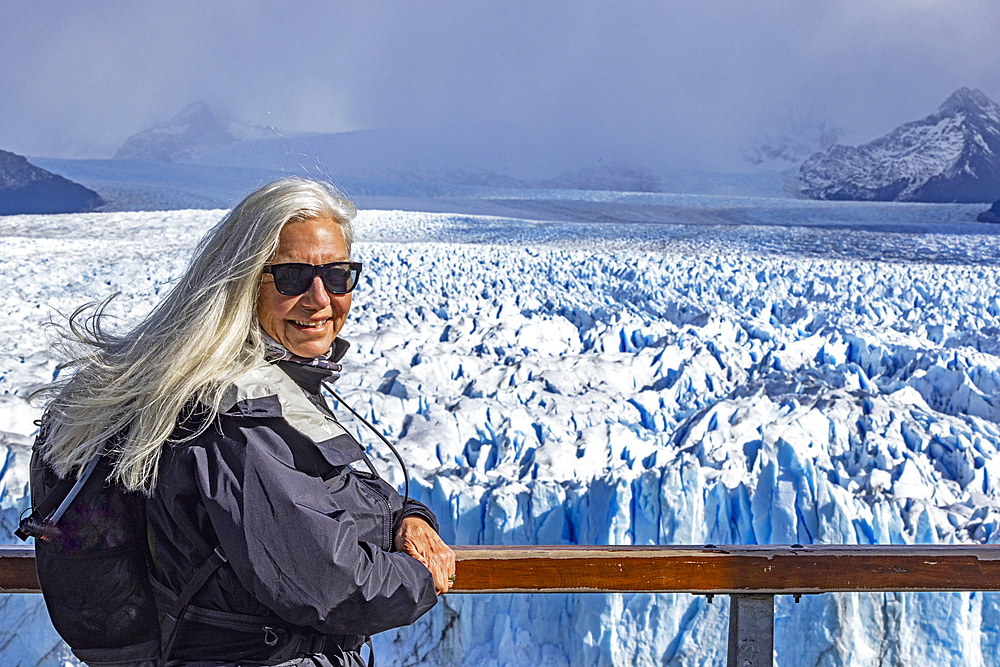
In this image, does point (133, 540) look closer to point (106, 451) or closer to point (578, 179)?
point (106, 451)

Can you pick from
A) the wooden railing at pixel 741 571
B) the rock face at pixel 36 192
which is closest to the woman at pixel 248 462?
the wooden railing at pixel 741 571

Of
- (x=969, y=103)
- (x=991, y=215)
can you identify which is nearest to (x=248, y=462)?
(x=991, y=215)

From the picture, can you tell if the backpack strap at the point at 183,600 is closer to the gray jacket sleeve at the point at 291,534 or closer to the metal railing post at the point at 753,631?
the gray jacket sleeve at the point at 291,534

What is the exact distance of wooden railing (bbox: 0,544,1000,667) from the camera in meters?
1.02

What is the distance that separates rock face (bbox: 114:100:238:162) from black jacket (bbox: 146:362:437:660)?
19883 mm

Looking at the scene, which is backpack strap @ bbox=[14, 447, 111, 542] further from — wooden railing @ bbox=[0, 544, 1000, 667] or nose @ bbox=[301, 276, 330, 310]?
wooden railing @ bbox=[0, 544, 1000, 667]

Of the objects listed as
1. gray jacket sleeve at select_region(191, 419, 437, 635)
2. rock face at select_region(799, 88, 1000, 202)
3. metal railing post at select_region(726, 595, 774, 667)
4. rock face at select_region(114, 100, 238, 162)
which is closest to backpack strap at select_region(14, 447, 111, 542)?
gray jacket sleeve at select_region(191, 419, 437, 635)

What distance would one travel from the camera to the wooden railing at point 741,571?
1022 millimetres

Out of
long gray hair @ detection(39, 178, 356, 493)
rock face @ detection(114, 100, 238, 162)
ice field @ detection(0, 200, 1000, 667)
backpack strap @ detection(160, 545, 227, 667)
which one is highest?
rock face @ detection(114, 100, 238, 162)

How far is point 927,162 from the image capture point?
44.4 feet

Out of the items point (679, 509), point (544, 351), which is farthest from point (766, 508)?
point (544, 351)

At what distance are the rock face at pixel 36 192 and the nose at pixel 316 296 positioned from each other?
11608mm

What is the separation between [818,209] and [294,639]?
11150 mm

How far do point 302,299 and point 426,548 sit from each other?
0.97ft
